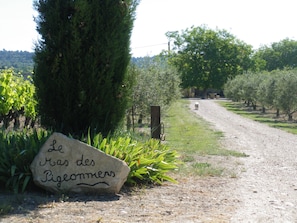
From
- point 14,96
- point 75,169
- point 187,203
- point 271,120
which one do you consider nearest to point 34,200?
point 75,169

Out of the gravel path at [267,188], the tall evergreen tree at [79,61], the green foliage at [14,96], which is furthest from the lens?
the green foliage at [14,96]

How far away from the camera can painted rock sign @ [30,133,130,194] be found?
6180mm

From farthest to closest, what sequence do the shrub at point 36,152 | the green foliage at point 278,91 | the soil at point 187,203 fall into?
Answer: the green foliage at point 278,91 < the shrub at point 36,152 < the soil at point 187,203

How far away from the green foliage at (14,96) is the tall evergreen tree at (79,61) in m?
4.72

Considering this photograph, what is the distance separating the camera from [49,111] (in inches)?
301

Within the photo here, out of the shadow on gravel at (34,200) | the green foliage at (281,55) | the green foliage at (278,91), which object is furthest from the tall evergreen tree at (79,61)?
the green foliage at (281,55)

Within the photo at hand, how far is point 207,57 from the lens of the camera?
2923 inches

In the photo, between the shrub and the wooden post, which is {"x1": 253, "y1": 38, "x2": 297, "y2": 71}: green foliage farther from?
the shrub

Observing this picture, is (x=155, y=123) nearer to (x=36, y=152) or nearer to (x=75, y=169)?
(x=36, y=152)

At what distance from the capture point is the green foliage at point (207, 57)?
238ft

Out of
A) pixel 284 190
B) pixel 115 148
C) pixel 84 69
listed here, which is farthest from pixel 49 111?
pixel 284 190

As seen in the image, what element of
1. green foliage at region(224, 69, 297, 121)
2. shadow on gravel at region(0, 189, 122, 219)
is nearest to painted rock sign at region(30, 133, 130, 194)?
shadow on gravel at region(0, 189, 122, 219)

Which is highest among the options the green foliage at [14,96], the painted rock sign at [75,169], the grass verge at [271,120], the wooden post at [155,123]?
the green foliage at [14,96]

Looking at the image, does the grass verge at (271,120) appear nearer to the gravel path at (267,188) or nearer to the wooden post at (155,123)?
the gravel path at (267,188)
